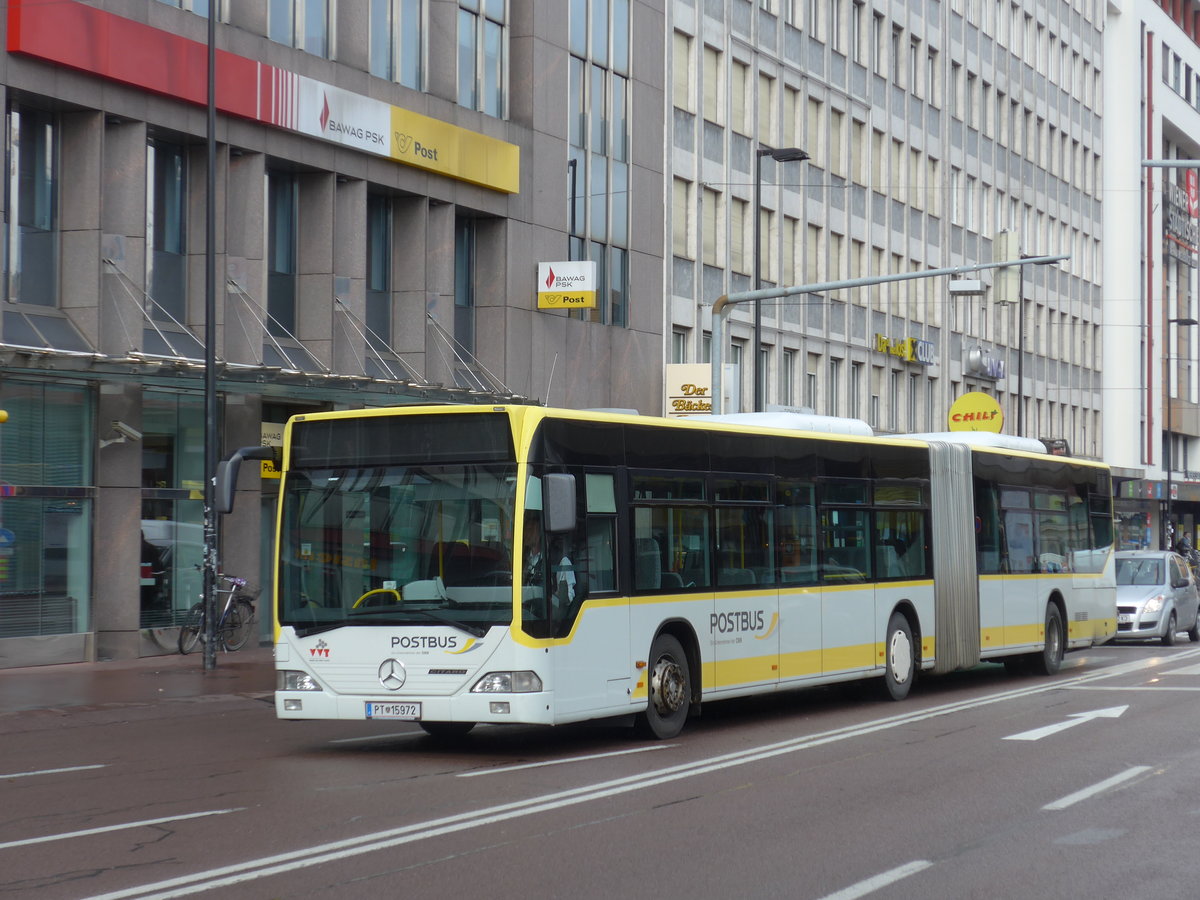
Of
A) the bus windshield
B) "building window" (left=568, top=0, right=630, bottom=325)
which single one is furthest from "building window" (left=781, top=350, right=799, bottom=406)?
the bus windshield

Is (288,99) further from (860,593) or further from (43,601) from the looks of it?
(860,593)

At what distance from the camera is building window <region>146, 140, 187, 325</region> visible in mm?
25938

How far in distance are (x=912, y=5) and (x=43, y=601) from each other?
39.4m

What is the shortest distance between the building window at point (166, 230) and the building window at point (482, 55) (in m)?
7.32

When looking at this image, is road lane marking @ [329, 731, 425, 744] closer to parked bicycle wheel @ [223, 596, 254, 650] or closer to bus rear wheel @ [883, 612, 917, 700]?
bus rear wheel @ [883, 612, 917, 700]

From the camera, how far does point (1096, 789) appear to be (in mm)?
11492

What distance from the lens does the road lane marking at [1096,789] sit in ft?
35.4

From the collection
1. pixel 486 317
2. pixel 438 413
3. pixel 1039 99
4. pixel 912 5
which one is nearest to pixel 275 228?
pixel 486 317

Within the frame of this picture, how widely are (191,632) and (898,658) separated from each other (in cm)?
1120

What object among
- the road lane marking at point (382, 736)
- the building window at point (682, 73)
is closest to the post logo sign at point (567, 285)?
the building window at point (682, 73)

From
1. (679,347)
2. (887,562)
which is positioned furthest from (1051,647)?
(679,347)

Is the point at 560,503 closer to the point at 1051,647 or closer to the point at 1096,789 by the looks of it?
the point at 1096,789

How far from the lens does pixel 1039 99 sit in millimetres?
67062

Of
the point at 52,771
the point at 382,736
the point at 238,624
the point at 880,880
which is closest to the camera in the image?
the point at 880,880
